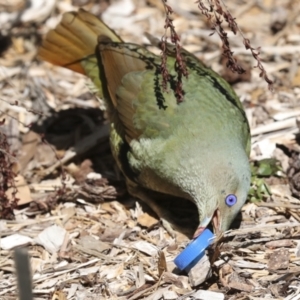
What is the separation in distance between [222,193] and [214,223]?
210mm

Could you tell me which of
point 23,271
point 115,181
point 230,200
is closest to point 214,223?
point 230,200

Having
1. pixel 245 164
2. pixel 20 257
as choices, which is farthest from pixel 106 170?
pixel 20 257

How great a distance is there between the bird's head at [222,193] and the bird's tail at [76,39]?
1806 millimetres

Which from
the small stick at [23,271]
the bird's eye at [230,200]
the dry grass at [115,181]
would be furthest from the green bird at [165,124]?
the small stick at [23,271]

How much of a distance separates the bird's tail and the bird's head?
181 centimetres

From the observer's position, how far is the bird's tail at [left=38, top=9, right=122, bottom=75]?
243 inches

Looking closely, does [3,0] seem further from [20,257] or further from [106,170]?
[20,257]

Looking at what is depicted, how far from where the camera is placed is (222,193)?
4727 mm

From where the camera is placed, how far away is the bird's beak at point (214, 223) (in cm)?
472

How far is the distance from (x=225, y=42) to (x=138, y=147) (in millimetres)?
1099

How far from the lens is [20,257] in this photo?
245 centimetres

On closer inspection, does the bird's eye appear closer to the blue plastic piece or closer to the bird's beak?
the bird's beak

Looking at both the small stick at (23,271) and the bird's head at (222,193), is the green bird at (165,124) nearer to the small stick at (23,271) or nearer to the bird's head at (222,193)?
the bird's head at (222,193)

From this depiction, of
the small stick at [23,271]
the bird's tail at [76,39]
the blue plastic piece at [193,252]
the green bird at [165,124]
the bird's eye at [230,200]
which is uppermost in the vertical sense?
the bird's tail at [76,39]
